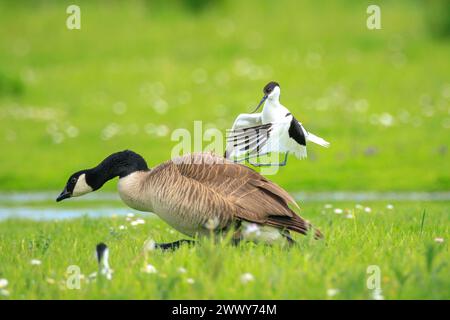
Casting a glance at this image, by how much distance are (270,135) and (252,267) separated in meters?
1.40

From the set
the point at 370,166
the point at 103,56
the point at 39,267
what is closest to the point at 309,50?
the point at 103,56

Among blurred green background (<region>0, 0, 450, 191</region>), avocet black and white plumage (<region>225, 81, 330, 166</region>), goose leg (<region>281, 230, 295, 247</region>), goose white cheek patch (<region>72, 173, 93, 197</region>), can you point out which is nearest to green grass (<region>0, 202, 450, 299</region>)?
goose leg (<region>281, 230, 295, 247</region>)

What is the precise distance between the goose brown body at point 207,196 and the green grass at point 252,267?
0.80ft

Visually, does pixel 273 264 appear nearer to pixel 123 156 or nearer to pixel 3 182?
pixel 123 156

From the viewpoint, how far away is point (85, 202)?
15469 mm

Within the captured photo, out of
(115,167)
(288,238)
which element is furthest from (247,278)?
(115,167)

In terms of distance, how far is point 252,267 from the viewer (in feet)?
20.9

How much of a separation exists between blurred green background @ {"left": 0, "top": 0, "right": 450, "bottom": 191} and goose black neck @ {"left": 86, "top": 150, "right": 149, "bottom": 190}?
8309mm

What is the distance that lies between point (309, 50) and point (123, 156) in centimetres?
1944

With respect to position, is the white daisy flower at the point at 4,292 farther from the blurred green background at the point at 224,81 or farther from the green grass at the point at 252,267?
the blurred green background at the point at 224,81

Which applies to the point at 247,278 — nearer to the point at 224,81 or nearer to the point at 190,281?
the point at 190,281

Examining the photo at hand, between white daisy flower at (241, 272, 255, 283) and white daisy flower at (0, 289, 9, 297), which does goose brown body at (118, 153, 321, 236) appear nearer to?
white daisy flower at (241, 272, 255, 283)

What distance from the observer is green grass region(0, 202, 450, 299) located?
235 inches

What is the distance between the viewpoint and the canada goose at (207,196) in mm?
7137
